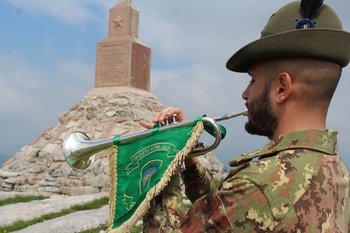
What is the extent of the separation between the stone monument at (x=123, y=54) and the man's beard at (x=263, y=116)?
55.3 feet

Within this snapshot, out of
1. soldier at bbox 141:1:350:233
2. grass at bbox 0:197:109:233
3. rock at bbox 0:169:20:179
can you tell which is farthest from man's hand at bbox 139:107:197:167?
rock at bbox 0:169:20:179

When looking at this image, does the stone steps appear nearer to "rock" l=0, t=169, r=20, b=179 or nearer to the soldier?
"rock" l=0, t=169, r=20, b=179

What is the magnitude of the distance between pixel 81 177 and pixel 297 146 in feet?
49.2

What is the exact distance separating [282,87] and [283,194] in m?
0.41

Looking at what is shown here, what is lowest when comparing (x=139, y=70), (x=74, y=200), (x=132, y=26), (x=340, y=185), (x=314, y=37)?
(x=74, y=200)

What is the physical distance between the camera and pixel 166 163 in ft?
6.68

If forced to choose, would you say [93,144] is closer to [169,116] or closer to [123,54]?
[169,116]

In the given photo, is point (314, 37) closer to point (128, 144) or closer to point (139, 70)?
point (128, 144)

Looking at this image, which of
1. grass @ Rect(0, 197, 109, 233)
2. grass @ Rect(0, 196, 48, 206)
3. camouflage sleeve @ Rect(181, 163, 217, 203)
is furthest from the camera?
grass @ Rect(0, 196, 48, 206)

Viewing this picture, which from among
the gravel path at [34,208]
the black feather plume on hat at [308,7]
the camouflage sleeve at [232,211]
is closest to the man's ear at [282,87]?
the black feather plume on hat at [308,7]

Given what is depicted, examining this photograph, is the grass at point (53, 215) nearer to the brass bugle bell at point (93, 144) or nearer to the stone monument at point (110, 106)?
the stone monument at point (110, 106)

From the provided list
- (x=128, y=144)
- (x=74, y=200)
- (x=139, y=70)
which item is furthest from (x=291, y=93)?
(x=139, y=70)

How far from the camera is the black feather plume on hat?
1.75m

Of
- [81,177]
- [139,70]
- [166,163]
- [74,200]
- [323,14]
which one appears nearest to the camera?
[323,14]
